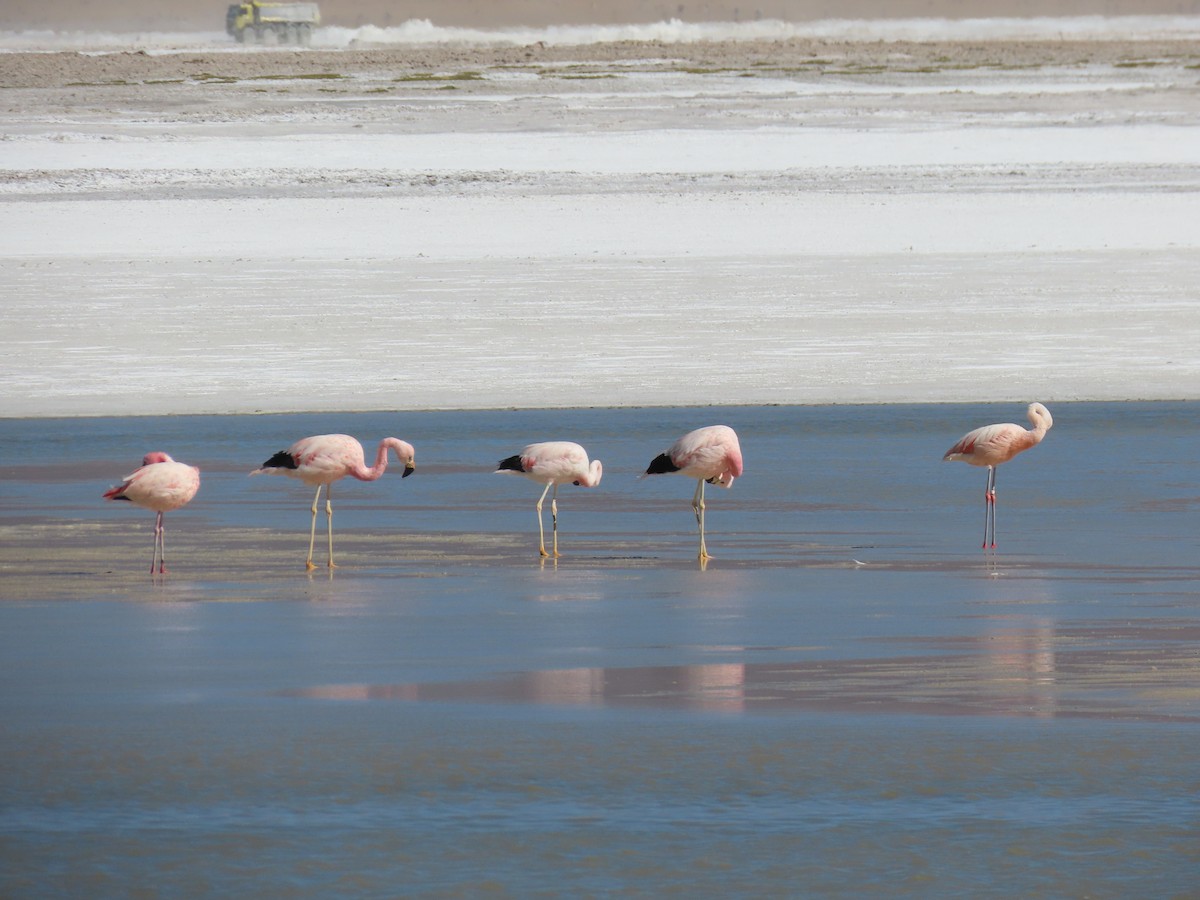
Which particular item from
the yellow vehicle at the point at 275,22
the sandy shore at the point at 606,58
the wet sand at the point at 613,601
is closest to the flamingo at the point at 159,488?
the wet sand at the point at 613,601

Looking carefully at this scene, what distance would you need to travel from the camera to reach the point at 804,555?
12.0 metres

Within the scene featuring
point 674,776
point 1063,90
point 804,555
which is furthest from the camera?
point 1063,90

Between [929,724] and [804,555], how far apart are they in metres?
3.95

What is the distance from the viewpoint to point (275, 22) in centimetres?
10744

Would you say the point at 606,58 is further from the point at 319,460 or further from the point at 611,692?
the point at 611,692

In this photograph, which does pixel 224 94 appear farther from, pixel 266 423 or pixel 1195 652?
pixel 1195 652

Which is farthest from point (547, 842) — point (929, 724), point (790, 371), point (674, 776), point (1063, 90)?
point (1063, 90)

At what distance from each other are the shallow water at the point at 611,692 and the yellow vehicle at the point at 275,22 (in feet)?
310

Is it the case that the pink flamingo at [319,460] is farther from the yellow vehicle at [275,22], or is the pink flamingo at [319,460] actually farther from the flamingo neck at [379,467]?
the yellow vehicle at [275,22]

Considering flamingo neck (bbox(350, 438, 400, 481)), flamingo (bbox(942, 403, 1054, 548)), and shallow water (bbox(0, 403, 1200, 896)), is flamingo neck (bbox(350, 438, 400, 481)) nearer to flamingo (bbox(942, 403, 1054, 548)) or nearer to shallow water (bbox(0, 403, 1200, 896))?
shallow water (bbox(0, 403, 1200, 896))

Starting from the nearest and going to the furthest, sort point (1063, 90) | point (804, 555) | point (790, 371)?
1. point (804, 555)
2. point (790, 371)
3. point (1063, 90)

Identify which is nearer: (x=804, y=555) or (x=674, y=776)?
(x=674, y=776)

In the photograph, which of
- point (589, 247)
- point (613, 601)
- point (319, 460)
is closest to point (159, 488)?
point (319, 460)

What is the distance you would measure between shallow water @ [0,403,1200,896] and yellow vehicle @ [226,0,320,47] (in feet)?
310
